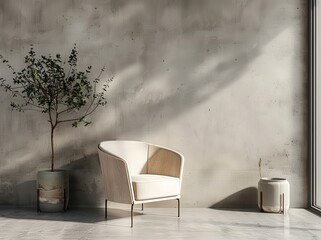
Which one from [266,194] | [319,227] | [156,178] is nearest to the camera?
[319,227]

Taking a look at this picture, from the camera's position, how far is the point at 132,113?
18.0 feet

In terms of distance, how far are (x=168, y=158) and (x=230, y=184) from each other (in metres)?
0.88

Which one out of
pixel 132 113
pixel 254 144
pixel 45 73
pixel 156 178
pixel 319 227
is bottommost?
pixel 319 227

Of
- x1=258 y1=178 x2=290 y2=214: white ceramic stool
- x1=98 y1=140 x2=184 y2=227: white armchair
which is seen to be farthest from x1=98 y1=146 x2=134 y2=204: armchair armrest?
x1=258 y1=178 x2=290 y2=214: white ceramic stool

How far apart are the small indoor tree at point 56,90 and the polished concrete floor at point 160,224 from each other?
2.35ft

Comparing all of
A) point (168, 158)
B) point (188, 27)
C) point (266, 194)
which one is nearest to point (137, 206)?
point (168, 158)

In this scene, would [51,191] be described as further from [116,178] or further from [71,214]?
[116,178]

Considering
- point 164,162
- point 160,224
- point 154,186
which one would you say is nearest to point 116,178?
point 154,186

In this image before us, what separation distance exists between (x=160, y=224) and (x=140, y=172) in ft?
2.86

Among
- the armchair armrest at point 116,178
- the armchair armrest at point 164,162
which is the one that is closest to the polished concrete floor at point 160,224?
the armchair armrest at point 116,178

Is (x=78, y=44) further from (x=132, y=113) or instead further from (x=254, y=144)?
(x=254, y=144)

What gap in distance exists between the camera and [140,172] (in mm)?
5207

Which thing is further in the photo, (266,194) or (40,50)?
(40,50)

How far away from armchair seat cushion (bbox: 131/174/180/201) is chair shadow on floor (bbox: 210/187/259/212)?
2.98ft
